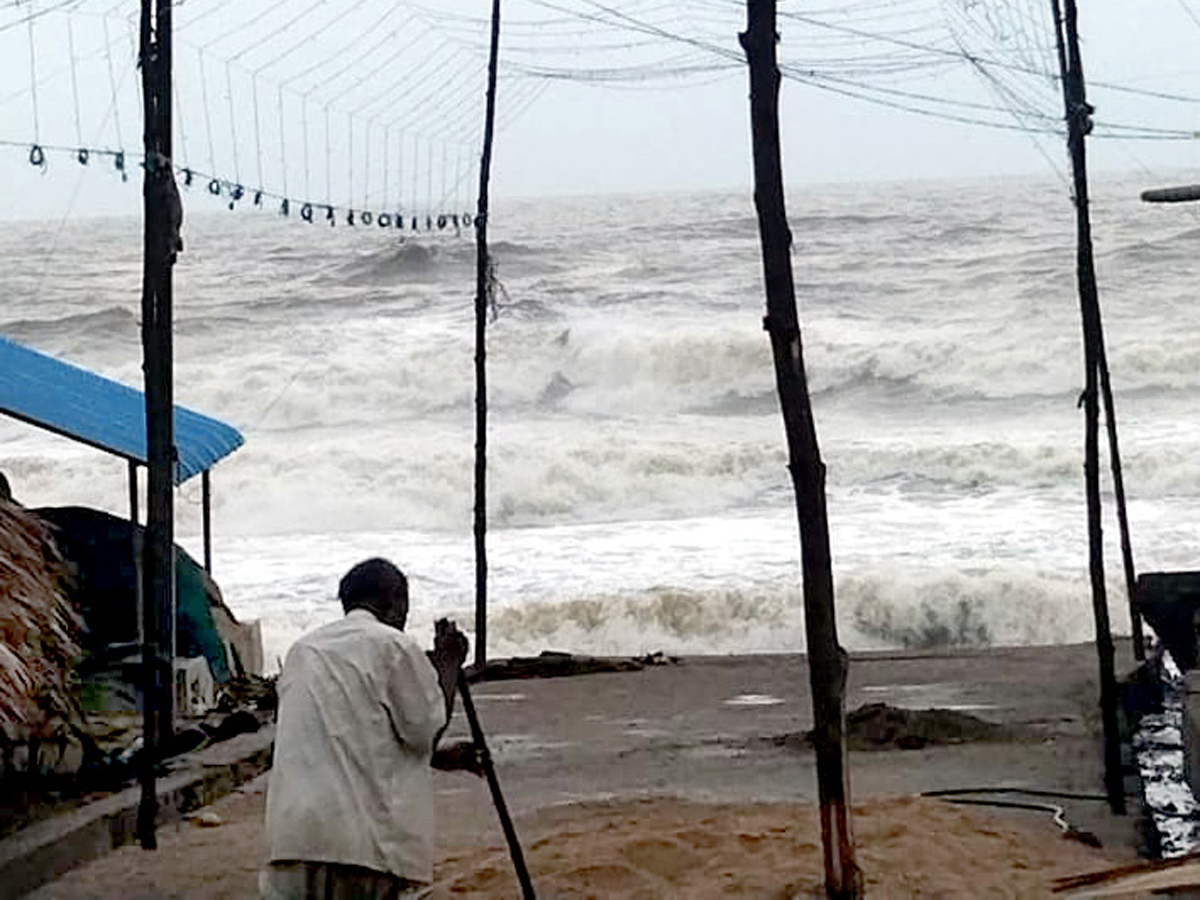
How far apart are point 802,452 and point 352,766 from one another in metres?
2.00

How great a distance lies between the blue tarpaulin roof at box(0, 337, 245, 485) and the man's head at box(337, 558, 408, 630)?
503 cm

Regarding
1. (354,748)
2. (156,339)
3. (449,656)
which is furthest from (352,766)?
(156,339)

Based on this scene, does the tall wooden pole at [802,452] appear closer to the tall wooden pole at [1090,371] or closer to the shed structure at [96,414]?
the tall wooden pole at [1090,371]

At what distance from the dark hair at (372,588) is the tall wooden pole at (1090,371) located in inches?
159

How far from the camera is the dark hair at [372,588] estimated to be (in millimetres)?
5691

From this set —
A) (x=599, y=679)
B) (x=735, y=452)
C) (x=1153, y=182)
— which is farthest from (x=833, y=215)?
(x=599, y=679)

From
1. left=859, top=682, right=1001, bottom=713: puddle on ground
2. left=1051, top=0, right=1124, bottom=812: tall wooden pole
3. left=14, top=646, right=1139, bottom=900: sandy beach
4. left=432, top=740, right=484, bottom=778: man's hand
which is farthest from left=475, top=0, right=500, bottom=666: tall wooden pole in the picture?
left=1051, top=0, right=1124, bottom=812: tall wooden pole

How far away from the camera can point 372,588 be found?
569cm

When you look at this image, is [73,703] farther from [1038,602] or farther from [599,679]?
[1038,602]

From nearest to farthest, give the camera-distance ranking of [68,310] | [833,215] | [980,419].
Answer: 1. [980,419]
2. [68,310]
3. [833,215]

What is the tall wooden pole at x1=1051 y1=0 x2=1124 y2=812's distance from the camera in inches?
348

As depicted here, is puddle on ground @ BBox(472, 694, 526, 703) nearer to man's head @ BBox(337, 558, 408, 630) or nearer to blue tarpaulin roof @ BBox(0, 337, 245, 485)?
blue tarpaulin roof @ BBox(0, 337, 245, 485)

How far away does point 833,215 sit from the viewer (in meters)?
54.7

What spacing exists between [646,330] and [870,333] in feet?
13.7
